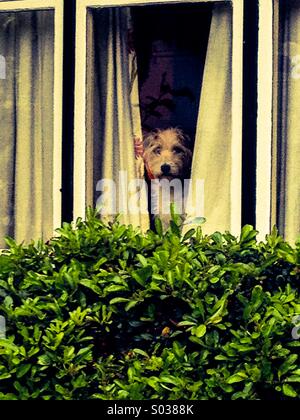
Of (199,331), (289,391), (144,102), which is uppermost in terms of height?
(144,102)

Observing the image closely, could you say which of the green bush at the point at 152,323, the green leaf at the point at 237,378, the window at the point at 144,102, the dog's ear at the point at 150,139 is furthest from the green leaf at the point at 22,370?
the dog's ear at the point at 150,139

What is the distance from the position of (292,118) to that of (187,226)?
108 cm

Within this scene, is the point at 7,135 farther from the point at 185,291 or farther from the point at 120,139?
the point at 185,291

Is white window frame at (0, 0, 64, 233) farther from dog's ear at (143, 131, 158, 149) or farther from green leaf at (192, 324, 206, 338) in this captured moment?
green leaf at (192, 324, 206, 338)

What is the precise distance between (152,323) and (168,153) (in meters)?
1.95

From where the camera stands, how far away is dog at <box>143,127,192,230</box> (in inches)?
256

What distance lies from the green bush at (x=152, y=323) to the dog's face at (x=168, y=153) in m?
1.44

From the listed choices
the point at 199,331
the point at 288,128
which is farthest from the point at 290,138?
the point at 199,331

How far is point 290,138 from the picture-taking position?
20.5 feet

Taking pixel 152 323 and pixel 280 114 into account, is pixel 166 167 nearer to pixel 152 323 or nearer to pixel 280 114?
pixel 280 114

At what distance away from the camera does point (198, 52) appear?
21.2ft

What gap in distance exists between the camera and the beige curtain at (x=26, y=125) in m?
6.67

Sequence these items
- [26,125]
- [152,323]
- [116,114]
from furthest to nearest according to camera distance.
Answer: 1. [26,125]
2. [116,114]
3. [152,323]
